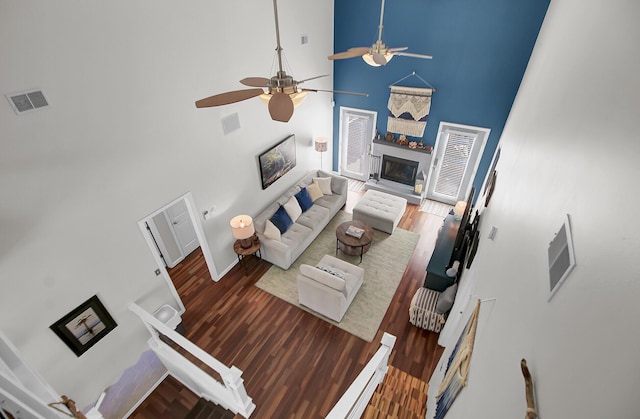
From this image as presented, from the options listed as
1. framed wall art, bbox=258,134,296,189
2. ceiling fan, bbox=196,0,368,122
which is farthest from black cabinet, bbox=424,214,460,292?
ceiling fan, bbox=196,0,368,122

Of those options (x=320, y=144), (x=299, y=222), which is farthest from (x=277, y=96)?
(x=320, y=144)

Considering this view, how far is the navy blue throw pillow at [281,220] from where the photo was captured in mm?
6180

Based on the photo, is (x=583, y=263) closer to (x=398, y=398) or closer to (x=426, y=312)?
(x=398, y=398)

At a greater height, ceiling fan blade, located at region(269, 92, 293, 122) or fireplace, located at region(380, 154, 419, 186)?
ceiling fan blade, located at region(269, 92, 293, 122)

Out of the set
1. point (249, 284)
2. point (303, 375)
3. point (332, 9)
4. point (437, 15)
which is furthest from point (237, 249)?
point (437, 15)

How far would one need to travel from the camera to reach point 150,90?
3.70 meters

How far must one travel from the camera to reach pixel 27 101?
2.75 metres

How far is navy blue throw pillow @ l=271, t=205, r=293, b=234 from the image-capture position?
618cm

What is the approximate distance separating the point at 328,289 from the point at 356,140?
471 cm

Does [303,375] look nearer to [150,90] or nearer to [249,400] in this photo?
[249,400]

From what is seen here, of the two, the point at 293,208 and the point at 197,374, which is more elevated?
the point at 293,208

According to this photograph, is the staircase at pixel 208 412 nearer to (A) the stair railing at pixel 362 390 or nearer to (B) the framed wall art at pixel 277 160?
(A) the stair railing at pixel 362 390

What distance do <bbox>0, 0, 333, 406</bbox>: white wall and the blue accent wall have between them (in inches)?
92.9

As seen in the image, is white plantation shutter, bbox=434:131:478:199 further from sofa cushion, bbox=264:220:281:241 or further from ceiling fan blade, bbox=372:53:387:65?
sofa cushion, bbox=264:220:281:241
